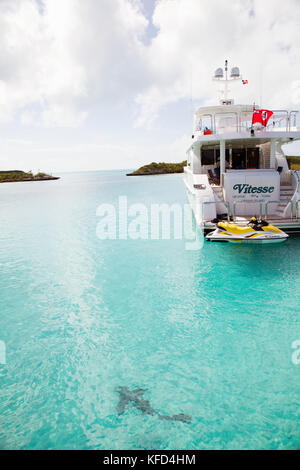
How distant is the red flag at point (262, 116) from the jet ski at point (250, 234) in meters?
5.22

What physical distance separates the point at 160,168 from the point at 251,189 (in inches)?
3818

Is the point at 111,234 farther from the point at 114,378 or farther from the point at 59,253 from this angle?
the point at 114,378

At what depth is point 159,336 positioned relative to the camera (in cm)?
579

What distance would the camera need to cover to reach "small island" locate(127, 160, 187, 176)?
10425 cm

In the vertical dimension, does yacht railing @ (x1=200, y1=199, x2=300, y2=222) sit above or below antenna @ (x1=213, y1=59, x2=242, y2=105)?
below

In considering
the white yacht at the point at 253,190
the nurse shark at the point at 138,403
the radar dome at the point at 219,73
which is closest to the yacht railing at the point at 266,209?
the white yacht at the point at 253,190

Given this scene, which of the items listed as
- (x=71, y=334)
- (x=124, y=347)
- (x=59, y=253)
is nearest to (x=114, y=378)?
(x=124, y=347)

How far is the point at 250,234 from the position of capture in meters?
9.67

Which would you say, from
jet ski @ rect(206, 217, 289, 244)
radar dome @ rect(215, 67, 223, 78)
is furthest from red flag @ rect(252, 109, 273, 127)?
radar dome @ rect(215, 67, 223, 78)

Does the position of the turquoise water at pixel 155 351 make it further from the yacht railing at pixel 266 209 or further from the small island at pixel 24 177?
the small island at pixel 24 177

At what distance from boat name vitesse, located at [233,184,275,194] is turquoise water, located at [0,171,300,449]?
3.30 metres

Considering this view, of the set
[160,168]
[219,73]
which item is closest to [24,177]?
[160,168]

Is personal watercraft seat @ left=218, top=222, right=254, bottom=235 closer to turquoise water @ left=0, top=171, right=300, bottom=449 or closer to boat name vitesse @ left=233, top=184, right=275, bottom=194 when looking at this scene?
turquoise water @ left=0, top=171, right=300, bottom=449
